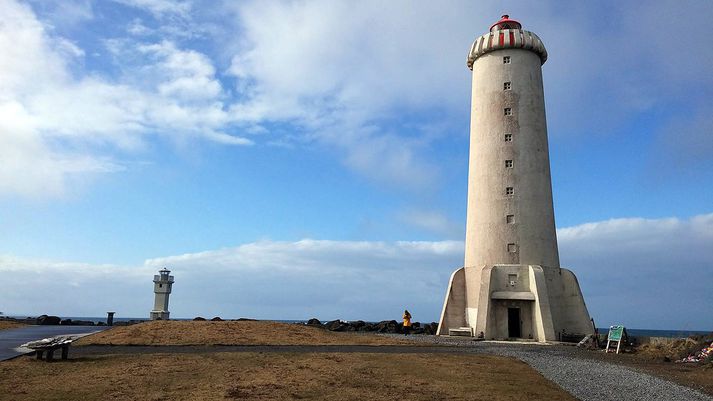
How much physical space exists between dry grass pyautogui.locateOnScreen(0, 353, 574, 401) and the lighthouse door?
14045 millimetres

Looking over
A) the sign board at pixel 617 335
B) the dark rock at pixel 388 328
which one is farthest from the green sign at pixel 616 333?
the dark rock at pixel 388 328

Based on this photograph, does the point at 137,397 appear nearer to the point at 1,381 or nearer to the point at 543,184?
the point at 1,381

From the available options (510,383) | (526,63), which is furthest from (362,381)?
(526,63)

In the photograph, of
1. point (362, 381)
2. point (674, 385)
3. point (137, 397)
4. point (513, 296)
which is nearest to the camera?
point (137, 397)

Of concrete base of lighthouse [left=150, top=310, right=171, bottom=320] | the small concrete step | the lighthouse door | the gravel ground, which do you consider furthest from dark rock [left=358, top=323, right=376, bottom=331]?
the gravel ground

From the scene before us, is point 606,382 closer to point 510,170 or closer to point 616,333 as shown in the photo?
point 616,333

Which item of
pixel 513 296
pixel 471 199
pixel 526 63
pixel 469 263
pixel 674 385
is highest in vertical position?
pixel 526 63

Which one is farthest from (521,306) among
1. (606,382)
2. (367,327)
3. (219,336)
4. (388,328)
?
(606,382)

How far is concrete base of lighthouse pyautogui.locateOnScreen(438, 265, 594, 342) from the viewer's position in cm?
2836

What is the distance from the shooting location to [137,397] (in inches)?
368

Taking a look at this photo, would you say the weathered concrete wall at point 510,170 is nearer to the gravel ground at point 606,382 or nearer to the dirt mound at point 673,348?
the dirt mound at point 673,348

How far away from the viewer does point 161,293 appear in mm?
38344

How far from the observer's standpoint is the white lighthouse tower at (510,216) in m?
29.0

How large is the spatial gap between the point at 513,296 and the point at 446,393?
64.2 ft
